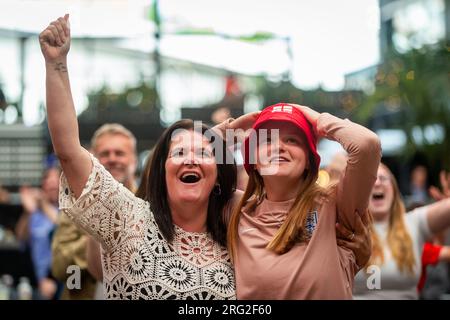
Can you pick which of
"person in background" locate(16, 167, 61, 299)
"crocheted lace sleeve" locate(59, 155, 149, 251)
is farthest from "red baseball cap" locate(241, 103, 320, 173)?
"person in background" locate(16, 167, 61, 299)

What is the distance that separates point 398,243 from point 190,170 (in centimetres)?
108

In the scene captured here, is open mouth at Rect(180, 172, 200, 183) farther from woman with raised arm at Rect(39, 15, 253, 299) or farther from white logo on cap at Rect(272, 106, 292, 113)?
white logo on cap at Rect(272, 106, 292, 113)

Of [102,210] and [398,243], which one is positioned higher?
[102,210]

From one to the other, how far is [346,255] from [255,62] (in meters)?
2.64

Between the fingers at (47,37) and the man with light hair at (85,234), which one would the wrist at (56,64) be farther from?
the man with light hair at (85,234)

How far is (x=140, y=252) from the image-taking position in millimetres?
2090

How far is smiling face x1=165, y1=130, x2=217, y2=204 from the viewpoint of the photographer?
2.13 m

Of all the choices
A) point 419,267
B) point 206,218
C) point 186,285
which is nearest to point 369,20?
point 419,267

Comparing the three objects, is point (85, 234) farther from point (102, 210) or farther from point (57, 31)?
point (57, 31)

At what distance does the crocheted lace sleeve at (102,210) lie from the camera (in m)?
2.07

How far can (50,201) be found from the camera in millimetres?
4891

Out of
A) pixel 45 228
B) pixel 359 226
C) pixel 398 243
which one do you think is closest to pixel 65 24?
pixel 359 226

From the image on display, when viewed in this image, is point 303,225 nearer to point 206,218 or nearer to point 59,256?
point 206,218

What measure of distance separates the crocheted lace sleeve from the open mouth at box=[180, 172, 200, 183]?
138mm
